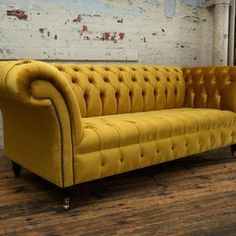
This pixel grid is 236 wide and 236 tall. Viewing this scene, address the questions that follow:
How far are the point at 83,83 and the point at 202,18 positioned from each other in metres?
2.03

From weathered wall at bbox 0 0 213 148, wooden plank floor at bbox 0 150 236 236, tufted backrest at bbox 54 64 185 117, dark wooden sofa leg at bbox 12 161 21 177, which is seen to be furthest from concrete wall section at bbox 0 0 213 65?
wooden plank floor at bbox 0 150 236 236

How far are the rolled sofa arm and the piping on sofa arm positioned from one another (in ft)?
5.11

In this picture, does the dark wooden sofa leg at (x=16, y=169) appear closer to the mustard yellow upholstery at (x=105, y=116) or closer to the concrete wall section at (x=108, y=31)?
the mustard yellow upholstery at (x=105, y=116)

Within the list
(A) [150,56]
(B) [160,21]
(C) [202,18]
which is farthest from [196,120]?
(C) [202,18]

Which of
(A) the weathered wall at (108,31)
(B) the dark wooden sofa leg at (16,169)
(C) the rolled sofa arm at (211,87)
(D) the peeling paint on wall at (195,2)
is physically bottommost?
(B) the dark wooden sofa leg at (16,169)

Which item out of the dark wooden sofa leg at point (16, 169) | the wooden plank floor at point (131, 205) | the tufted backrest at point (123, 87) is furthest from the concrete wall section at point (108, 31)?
the wooden plank floor at point (131, 205)

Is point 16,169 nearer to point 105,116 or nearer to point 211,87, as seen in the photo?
point 105,116

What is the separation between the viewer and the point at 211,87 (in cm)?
299

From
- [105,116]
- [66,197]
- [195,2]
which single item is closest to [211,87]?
[105,116]

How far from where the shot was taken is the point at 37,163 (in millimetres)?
1926

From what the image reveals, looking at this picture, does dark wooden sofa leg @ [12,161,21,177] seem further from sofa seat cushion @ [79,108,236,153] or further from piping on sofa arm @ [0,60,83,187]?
sofa seat cushion @ [79,108,236,153]

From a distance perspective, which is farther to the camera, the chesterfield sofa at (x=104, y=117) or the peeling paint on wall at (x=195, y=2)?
the peeling paint on wall at (x=195, y=2)

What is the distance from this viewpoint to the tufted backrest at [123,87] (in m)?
2.50

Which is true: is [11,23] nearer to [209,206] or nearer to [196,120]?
[196,120]
